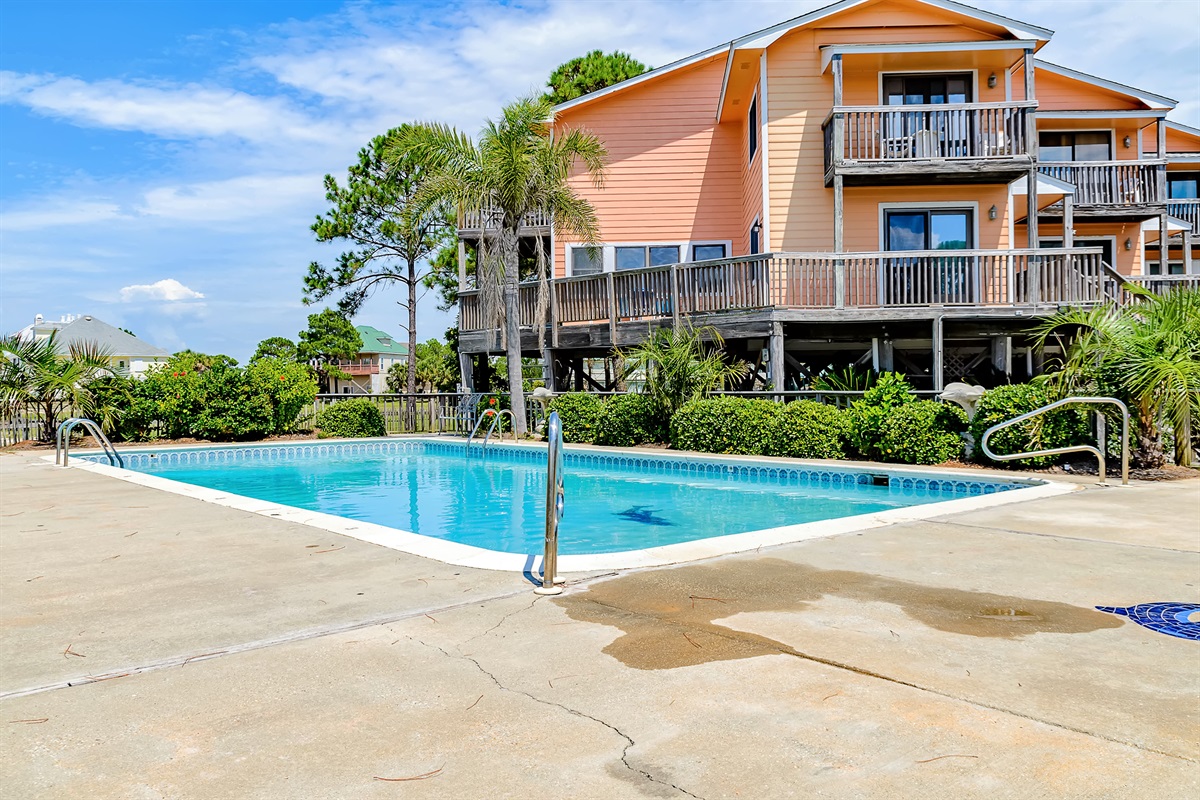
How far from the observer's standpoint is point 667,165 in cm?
2023

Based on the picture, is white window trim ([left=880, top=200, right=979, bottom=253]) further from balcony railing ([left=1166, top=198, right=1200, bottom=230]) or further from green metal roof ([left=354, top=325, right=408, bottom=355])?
green metal roof ([left=354, top=325, right=408, bottom=355])

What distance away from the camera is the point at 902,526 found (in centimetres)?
654

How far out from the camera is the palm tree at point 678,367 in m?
14.3

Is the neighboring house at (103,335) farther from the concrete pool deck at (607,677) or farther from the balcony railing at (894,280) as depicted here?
the concrete pool deck at (607,677)

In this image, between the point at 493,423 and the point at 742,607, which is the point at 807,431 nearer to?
the point at 493,423

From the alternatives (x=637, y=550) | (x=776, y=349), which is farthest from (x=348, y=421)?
(x=637, y=550)

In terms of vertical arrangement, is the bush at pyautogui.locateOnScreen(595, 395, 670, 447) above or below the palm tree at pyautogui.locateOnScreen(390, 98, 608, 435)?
below

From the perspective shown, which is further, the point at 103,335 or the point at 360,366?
the point at 360,366

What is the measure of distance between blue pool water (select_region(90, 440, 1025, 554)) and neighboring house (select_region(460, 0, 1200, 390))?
3.02 metres

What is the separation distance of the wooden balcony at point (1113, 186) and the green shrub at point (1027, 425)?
11251 mm

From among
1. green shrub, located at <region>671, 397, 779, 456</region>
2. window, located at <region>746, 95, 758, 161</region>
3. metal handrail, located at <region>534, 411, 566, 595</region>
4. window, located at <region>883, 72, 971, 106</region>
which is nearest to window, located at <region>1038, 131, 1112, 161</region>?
window, located at <region>883, 72, 971, 106</region>

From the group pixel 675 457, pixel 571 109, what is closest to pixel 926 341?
pixel 675 457

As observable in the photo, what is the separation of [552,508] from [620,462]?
955 centimetres

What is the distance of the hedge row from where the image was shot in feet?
35.3
